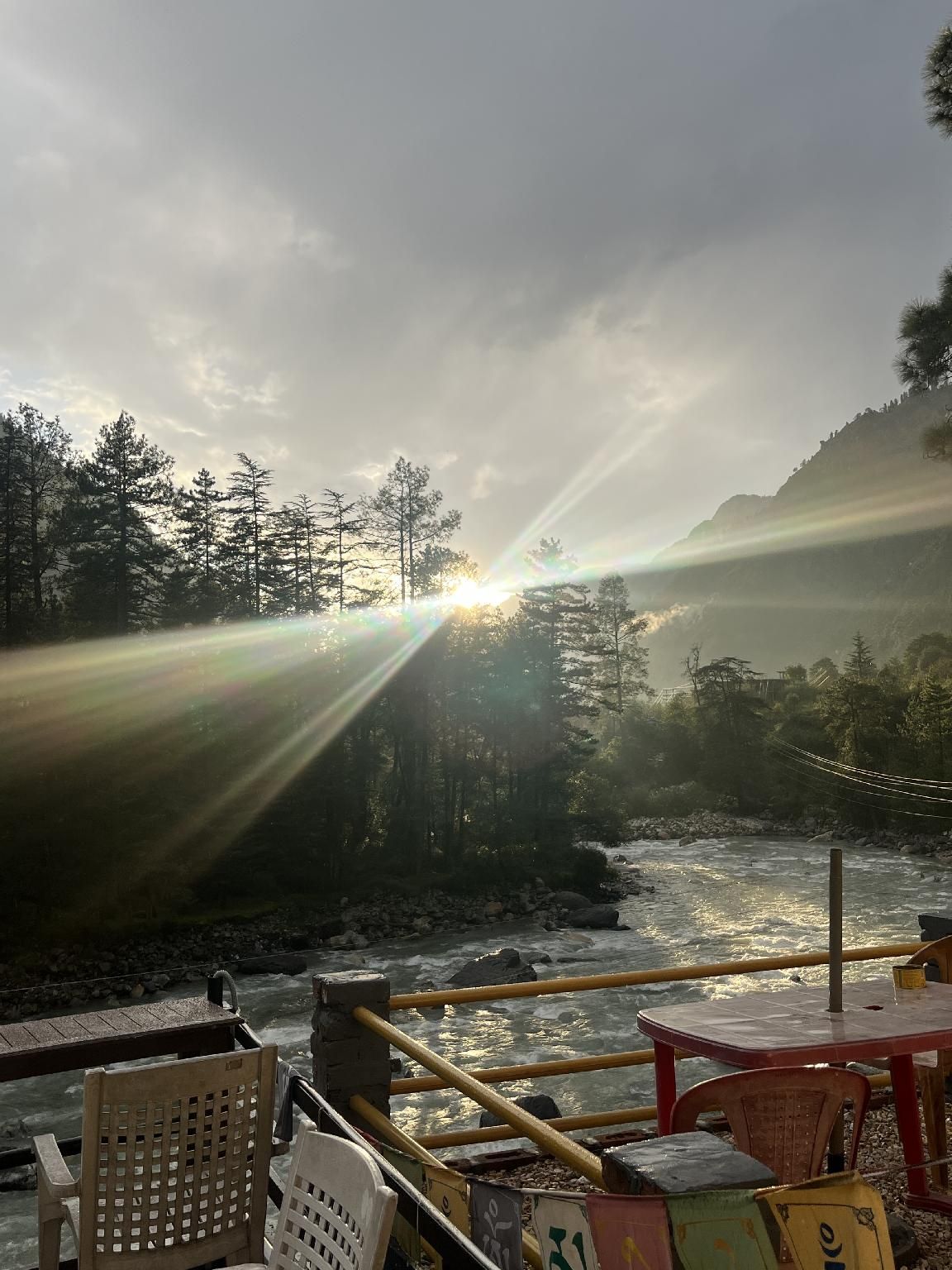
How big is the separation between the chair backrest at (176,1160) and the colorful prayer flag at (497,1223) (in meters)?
0.52

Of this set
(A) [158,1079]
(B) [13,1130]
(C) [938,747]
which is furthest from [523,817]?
(A) [158,1079]

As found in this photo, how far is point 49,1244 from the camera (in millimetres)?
2418

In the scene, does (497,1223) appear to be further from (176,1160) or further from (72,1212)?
(72,1212)

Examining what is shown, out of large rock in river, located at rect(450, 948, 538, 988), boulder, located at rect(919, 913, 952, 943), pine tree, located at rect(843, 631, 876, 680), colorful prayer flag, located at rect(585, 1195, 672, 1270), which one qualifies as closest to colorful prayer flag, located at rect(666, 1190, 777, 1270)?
colorful prayer flag, located at rect(585, 1195, 672, 1270)

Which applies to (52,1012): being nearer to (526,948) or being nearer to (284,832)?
(526,948)

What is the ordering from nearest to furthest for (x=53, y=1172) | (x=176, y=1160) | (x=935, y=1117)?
(x=176, y=1160), (x=53, y=1172), (x=935, y=1117)

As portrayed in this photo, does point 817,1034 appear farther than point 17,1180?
No

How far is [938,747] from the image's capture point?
1704 inches

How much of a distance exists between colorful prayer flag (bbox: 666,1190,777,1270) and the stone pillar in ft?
7.71

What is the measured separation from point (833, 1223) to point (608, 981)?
2.30 metres

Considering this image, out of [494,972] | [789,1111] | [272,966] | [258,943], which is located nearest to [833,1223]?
[789,1111]

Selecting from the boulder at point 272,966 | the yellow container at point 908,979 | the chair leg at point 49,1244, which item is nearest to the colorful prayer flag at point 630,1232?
the chair leg at point 49,1244

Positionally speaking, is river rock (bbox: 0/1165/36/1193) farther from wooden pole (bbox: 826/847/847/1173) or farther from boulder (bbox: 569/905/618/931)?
boulder (bbox: 569/905/618/931)

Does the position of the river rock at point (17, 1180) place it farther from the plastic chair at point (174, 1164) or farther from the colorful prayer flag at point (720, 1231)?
the colorful prayer flag at point (720, 1231)
